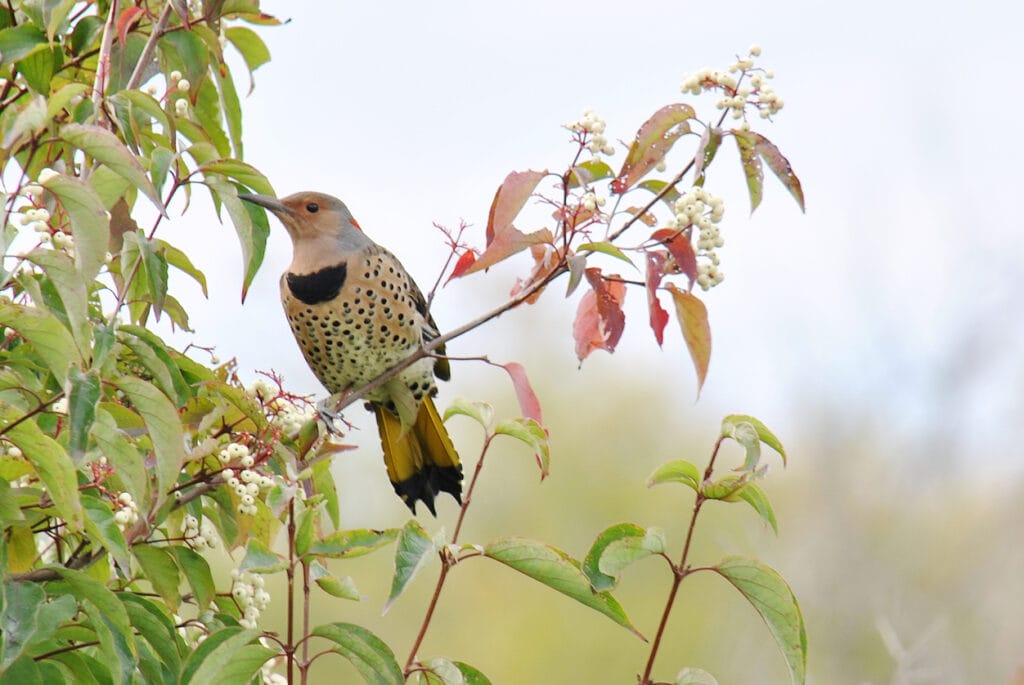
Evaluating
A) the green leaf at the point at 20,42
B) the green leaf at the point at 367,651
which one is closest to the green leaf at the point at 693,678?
the green leaf at the point at 367,651

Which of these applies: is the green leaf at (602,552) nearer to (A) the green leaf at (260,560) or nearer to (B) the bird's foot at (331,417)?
(A) the green leaf at (260,560)

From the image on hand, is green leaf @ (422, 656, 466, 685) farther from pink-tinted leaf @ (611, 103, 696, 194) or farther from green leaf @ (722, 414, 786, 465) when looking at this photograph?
pink-tinted leaf @ (611, 103, 696, 194)

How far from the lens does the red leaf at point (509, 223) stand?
175 cm

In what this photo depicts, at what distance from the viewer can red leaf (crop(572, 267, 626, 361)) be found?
1850 mm

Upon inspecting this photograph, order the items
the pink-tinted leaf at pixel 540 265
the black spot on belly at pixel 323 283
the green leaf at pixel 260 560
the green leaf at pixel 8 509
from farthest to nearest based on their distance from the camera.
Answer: the black spot on belly at pixel 323 283 → the pink-tinted leaf at pixel 540 265 → the green leaf at pixel 260 560 → the green leaf at pixel 8 509

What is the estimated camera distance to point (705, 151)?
1726mm

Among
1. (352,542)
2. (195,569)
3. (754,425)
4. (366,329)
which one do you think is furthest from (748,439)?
(366,329)

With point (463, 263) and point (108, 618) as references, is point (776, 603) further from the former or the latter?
point (108, 618)

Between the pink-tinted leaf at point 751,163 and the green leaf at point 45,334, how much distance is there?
0.88 meters

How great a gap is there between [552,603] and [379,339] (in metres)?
12.3

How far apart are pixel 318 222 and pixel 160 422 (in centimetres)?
175

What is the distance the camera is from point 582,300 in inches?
80.7

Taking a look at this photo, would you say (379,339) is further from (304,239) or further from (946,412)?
(946,412)

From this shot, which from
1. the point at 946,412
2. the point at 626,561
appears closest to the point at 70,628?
the point at 626,561
